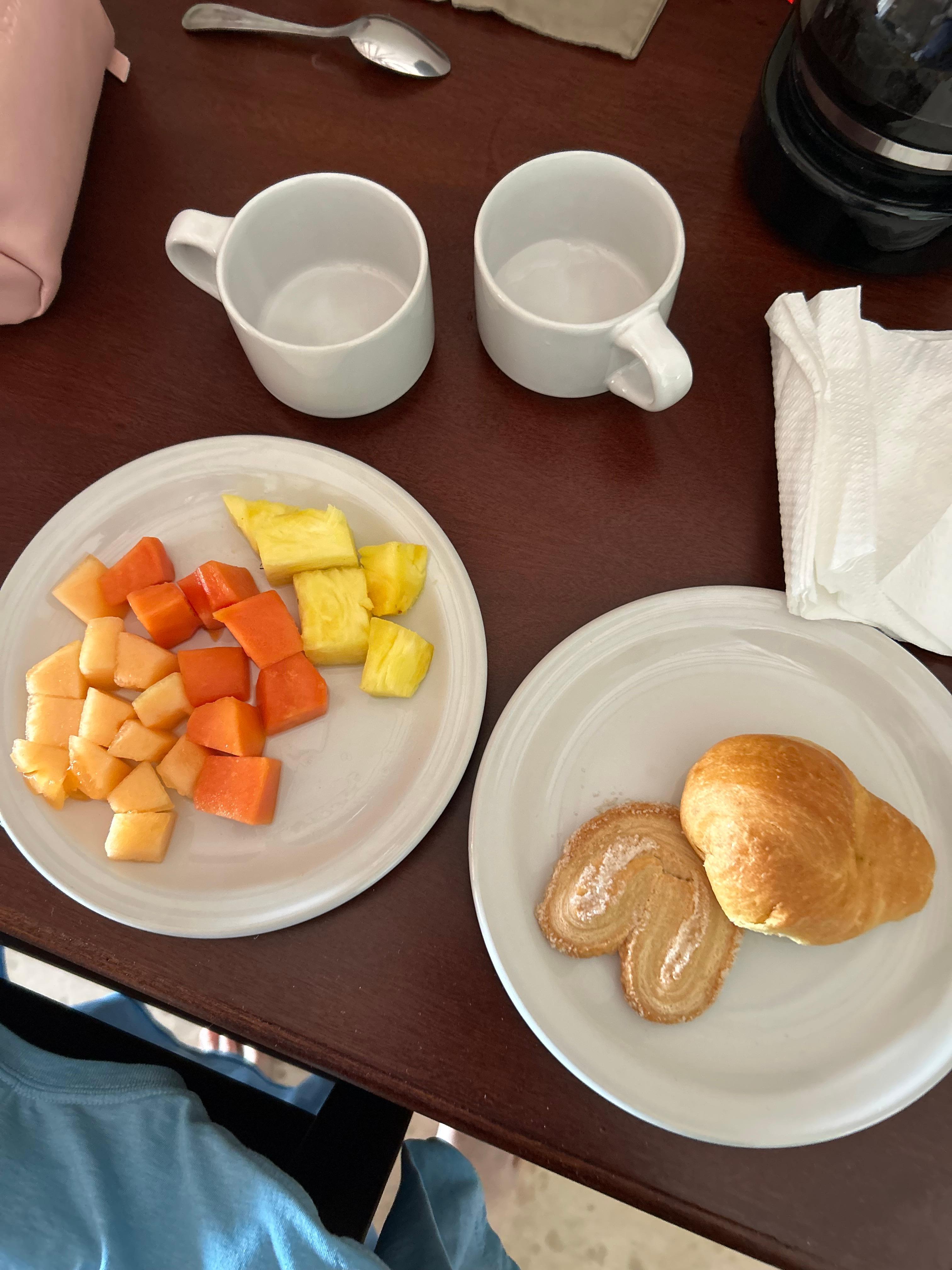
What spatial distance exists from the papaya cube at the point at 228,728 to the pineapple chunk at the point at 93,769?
6 cm

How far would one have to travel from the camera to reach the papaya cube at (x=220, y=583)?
649 millimetres

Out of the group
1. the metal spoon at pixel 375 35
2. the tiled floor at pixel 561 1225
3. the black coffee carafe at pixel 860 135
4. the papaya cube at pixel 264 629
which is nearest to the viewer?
the black coffee carafe at pixel 860 135

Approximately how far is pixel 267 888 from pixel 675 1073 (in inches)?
12.4

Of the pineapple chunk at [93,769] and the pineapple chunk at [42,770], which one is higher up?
the pineapple chunk at [93,769]

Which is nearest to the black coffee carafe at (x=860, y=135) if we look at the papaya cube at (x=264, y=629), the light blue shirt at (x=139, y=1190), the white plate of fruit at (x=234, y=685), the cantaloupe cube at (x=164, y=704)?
the white plate of fruit at (x=234, y=685)

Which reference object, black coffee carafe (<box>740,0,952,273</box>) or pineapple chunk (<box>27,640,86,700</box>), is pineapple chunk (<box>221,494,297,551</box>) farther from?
black coffee carafe (<box>740,0,952,273</box>)

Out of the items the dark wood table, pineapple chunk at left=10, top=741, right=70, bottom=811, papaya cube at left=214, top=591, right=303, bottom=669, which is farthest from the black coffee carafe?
pineapple chunk at left=10, top=741, right=70, bottom=811

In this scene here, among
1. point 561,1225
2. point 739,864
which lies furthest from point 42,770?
point 561,1225

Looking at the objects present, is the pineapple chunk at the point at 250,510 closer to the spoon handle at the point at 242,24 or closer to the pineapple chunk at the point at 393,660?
the pineapple chunk at the point at 393,660

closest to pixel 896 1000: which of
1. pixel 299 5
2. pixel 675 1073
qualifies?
pixel 675 1073

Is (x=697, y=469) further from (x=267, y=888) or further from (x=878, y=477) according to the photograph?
(x=267, y=888)

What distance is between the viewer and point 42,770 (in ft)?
2.01

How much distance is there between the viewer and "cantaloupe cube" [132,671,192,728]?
636mm

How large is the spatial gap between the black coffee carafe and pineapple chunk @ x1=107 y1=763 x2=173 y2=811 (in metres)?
0.72
